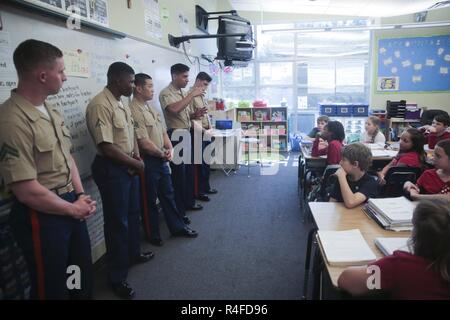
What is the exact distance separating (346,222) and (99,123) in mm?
1599

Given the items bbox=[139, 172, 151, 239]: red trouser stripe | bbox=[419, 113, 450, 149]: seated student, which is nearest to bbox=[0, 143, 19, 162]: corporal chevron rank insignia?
bbox=[139, 172, 151, 239]: red trouser stripe

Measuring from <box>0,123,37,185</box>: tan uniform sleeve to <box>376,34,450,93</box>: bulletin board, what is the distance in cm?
740

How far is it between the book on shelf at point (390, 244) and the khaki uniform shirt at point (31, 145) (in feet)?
5.05

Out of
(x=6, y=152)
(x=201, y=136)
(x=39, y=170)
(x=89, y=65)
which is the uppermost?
(x=89, y=65)

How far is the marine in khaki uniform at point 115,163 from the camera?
84.7 inches

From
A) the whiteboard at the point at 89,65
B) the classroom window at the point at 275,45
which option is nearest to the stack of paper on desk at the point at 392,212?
the whiteboard at the point at 89,65

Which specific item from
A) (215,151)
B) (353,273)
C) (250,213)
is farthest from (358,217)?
(215,151)

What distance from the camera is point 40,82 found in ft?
Result: 5.02

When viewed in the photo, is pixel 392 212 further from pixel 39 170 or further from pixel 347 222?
pixel 39 170

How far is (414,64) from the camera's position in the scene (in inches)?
278

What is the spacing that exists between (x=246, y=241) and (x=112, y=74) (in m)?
1.85

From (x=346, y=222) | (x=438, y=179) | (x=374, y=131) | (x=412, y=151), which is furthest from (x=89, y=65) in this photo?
(x=374, y=131)

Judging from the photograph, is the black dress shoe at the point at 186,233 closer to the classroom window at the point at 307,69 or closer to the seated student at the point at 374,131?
the seated student at the point at 374,131

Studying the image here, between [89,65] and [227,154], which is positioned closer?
[89,65]
